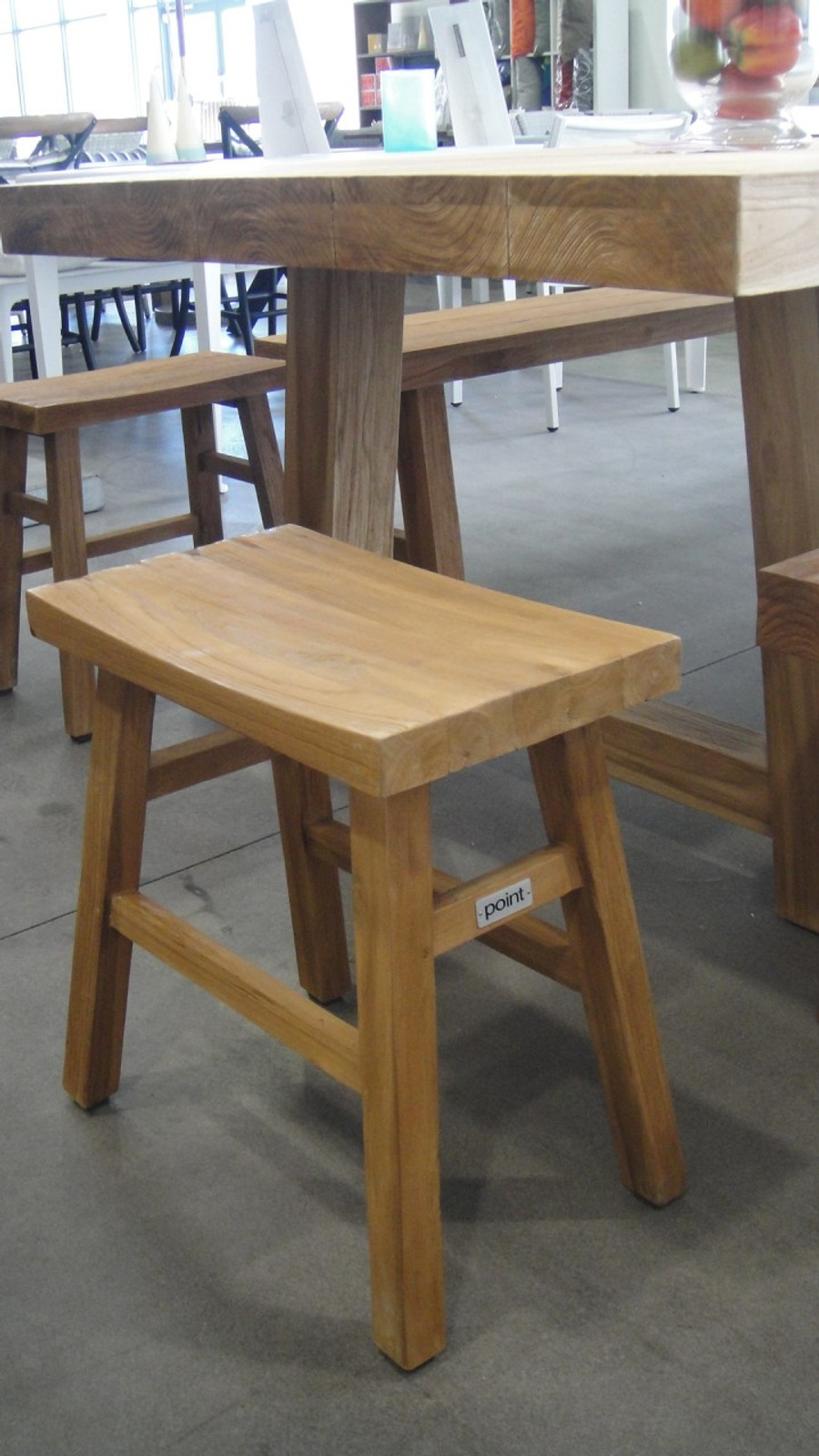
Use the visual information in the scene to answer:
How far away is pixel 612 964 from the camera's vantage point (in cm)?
105

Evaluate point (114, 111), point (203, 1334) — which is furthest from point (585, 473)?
point (114, 111)

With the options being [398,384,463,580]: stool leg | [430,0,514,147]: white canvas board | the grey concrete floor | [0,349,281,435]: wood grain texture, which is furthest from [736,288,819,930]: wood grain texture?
[430,0,514,147]: white canvas board

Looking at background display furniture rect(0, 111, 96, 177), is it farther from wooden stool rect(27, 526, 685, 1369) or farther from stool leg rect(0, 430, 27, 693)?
wooden stool rect(27, 526, 685, 1369)

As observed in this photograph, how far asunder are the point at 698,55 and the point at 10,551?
1.47 metres

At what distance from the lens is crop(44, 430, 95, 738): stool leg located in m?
2.02

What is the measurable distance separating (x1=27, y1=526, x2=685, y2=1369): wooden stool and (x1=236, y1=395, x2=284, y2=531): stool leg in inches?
42.6

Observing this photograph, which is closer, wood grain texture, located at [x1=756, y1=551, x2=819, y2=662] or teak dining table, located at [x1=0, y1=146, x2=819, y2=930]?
teak dining table, located at [x1=0, y1=146, x2=819, y2=930]

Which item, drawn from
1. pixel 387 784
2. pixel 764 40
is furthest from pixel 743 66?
pixel 387 784

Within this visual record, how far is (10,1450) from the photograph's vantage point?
0.92 metres

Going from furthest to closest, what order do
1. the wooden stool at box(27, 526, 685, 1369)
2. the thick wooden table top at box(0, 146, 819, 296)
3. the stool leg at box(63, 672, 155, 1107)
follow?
the stool leg at box(63, 672, 155, 1107), the wooden stool at box(27, 526, 685, 1369), the thick wooden table top at box(0, 146, 819, 296)

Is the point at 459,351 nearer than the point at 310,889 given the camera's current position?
No

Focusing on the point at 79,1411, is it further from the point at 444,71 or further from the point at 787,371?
the point at 444,71

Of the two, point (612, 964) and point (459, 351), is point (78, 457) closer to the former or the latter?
point (459, 351)

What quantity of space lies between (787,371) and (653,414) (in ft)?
9.88
